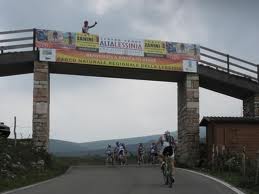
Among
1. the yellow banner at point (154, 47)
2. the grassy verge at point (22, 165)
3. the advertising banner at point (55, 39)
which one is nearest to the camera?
the grassy verge at point (22, 165)

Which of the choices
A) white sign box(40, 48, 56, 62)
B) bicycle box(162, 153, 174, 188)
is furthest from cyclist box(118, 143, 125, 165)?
bicycle box(162, 153, 174, 188)

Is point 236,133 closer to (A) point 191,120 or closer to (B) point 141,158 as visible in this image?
(A) point 191,120

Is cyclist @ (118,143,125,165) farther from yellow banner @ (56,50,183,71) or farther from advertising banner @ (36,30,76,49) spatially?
advertising banner @ (36,30,76,49)

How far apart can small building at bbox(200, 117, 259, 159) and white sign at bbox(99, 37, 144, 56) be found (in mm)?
5289

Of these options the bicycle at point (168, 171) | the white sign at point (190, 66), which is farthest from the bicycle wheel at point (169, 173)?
the white sign at point (190, 66)

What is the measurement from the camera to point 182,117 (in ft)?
106

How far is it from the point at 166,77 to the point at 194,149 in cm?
464

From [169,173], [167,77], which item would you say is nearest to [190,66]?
[167,77]

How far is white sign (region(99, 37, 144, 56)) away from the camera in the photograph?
98.1ft

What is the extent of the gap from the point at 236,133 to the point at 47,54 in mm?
10785

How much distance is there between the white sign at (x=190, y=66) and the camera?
102 feet

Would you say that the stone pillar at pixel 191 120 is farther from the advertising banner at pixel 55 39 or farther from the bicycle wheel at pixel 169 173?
the bicycle wheel at pixel 169 173

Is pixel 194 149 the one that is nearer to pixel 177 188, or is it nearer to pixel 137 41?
pixel 137 41

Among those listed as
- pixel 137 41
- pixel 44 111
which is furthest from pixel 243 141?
pixel 44 111
